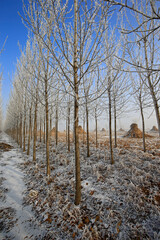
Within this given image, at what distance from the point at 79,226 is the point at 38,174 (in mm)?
3172

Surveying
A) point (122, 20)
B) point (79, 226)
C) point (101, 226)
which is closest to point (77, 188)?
point (79, 226)

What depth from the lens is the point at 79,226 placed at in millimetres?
2293

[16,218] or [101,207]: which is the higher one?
[101,207]

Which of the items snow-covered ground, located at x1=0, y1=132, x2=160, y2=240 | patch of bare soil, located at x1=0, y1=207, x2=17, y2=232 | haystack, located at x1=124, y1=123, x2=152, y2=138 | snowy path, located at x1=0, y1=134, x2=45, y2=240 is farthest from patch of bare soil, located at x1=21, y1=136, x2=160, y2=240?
haystack, located at x1=124, y1=123, x2=152, y2=138

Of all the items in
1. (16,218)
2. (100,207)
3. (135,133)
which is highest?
(135,133)

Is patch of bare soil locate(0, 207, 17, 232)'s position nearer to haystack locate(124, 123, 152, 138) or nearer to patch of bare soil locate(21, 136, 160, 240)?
patch of bare soil locate(21, 136, 160, 240)

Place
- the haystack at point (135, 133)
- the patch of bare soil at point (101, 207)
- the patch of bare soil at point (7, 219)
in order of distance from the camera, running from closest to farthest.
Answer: the patch of bare soil at point (101, 207) → the patch of bare soil at point (7, 219) → the haystack at point (135, 133)

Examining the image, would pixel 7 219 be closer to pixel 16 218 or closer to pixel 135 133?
pixel 16 218

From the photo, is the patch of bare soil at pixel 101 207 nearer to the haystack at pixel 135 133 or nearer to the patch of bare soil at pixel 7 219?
the patch of bare soil at pixel 7 219

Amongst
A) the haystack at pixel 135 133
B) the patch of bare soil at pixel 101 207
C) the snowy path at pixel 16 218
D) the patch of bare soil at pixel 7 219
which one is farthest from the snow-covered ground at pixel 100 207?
the haystack at pixel 135 133

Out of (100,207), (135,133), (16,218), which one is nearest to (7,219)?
(16,218)

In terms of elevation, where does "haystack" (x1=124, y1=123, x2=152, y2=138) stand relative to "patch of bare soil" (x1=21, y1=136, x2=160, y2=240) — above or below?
above

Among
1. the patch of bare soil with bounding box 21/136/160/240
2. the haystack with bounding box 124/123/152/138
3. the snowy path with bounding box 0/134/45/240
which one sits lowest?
the snowy path with bounding box 0/134/45/240

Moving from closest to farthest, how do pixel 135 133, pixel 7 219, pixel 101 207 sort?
1. pixel 7 219
2. pixel 101 207
3. pixel 135 133
